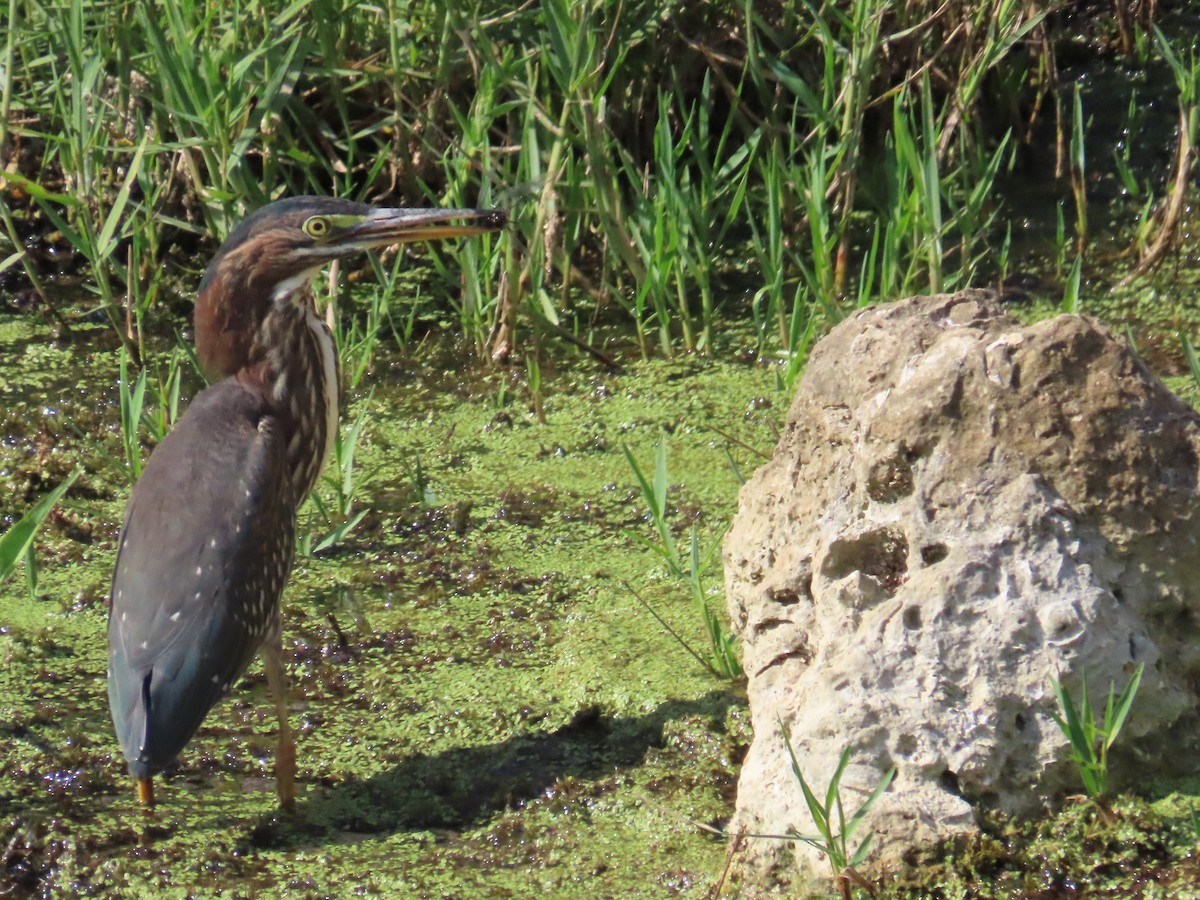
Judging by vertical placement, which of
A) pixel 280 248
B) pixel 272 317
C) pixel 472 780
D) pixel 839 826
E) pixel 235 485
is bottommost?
pixel 472 780

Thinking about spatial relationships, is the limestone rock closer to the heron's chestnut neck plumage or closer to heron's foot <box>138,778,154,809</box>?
heron's foot <box>138,778,154,809</box>

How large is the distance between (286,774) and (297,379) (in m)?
0.97

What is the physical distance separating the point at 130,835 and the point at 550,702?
0.88 meters

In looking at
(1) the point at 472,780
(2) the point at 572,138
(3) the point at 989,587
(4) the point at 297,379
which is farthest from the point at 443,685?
(2) the point at 572,138

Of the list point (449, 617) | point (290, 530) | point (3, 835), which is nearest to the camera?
point (3, 835)

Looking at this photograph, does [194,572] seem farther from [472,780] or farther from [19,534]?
[472,780]

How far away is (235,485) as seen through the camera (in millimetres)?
3285

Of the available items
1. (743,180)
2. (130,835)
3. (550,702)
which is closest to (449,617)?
(550,702)

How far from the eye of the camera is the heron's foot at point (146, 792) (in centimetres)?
307

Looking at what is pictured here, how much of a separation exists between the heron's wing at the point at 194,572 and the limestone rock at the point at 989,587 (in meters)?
1.03

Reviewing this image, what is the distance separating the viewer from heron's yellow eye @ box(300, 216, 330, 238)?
11.8ft

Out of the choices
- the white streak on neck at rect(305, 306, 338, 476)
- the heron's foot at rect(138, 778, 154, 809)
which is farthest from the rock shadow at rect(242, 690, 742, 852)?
the white streak on neck at rect(305, 306, 338, 476)

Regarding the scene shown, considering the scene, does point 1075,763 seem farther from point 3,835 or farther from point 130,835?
point 3,835

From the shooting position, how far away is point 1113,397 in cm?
261
